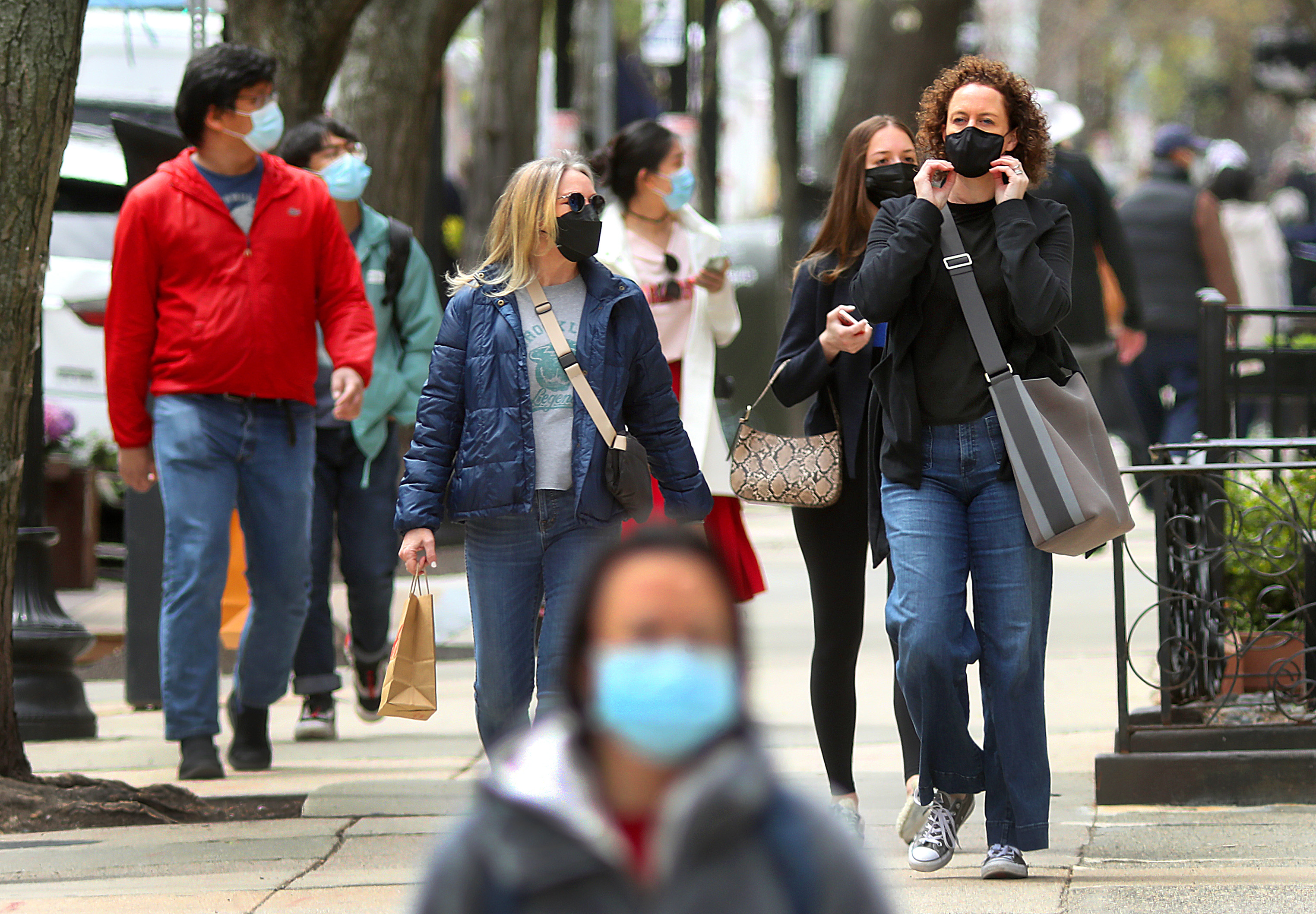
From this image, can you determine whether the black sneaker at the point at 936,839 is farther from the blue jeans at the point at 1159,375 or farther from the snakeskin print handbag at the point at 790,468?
the blue jeans at the point at 1159,375

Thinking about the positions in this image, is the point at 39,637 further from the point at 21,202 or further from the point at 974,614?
the point at 974,614

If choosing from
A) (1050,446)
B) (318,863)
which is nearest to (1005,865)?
(1050,446)

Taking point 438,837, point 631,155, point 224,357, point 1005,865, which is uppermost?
point 631,155

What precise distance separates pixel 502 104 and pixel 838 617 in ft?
36.7

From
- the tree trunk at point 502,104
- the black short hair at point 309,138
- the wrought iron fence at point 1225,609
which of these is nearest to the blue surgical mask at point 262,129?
the black short hair at point 309,138

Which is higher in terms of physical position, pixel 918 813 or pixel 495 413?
pixel 495 413

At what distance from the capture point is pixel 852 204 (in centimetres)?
525

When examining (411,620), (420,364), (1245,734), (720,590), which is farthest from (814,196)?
(720,590)

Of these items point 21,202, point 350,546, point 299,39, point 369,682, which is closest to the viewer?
point 21,202

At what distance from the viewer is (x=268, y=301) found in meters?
5.96

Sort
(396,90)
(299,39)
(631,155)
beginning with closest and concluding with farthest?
(631,155), (299,39), (396,90)

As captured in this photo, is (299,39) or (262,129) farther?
(299,39)

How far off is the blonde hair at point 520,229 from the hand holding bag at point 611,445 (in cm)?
12

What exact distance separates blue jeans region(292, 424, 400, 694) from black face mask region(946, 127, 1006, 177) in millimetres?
3001
